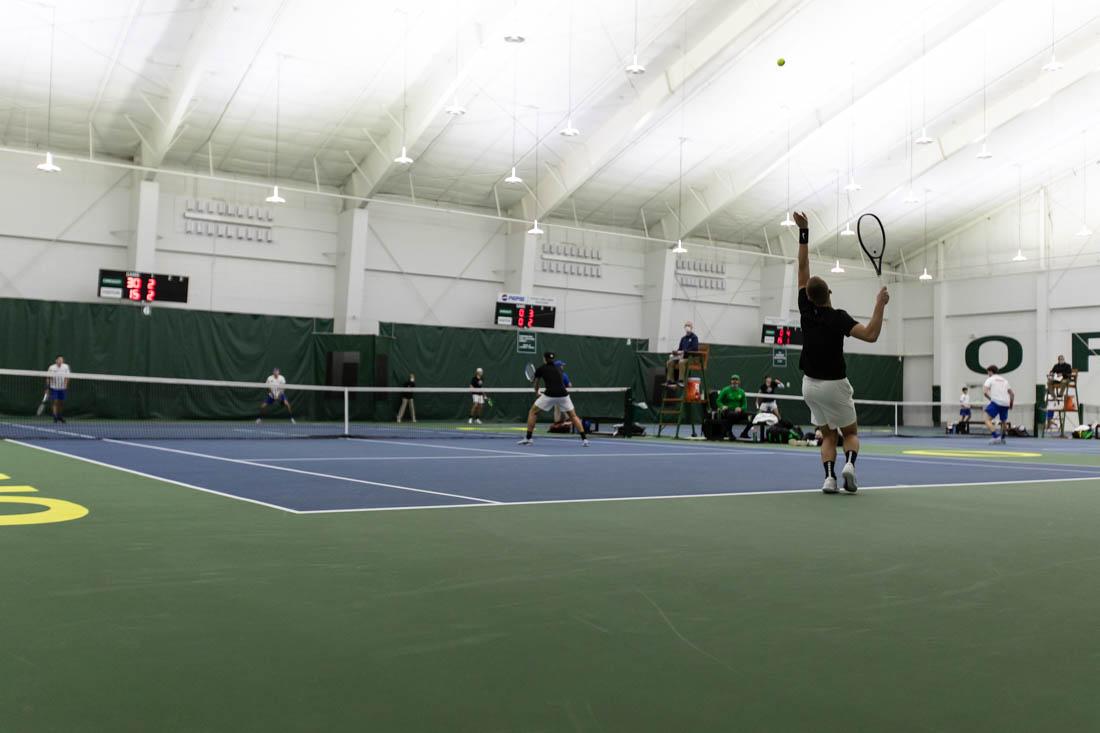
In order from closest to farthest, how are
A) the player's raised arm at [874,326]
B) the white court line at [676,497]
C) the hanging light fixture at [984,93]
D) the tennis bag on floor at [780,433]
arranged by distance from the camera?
1. the white court line at [676,497]
2. the player's raised arm at [874,326]
3. the tennis bag on floor at [780,433]
4. the hanging light fixture at [984,93]

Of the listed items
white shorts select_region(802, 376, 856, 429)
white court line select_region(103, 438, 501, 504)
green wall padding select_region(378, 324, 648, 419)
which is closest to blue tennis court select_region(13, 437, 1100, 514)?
white court line select_region(103, 438, 501, 504)

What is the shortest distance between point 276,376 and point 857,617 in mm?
23213

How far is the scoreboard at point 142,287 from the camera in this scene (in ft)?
75.4

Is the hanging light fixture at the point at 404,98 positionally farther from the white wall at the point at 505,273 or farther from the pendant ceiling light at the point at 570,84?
the white wall at the point at 505,273

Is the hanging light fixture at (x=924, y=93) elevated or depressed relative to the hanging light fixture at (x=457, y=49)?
elevated

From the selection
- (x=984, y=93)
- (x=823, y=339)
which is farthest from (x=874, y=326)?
(x=984, y=93)

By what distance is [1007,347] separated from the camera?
34.6 m

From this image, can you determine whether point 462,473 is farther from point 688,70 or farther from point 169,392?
point 169,392

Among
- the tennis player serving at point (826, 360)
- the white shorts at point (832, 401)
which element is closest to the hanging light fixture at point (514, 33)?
the tennis player serving at point (826, 360)

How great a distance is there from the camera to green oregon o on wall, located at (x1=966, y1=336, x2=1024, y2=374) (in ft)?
112

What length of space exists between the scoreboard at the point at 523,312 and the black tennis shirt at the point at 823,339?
2059 centimetres

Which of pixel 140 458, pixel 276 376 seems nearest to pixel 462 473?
pixel 140 458

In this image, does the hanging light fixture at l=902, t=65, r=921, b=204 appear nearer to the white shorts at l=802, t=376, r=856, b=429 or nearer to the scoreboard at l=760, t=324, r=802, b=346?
the scoreboard at l=760, t=324, r=802, b=346

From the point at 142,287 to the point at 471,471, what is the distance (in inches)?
685
